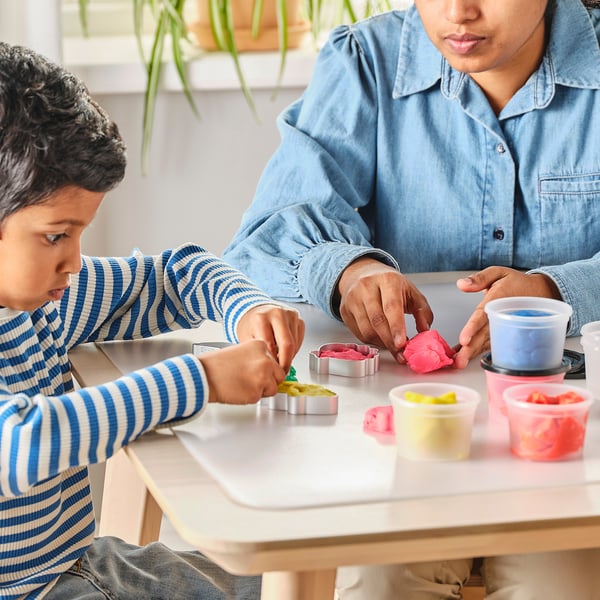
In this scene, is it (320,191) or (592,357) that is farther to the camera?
(320,191)

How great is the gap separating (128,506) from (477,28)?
77 centimetres

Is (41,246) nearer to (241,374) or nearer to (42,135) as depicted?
(42,135)

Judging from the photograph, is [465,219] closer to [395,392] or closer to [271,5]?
[395,392]

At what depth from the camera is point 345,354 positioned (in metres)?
1.15

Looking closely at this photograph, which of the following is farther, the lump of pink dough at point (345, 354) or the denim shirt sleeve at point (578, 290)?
the denim shirt sleeve at point (578, 290)

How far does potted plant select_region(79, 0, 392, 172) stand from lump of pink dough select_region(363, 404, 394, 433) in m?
1.72

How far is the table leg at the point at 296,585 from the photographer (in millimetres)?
806

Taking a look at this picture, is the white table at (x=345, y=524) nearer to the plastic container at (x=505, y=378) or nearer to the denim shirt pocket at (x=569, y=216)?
the plastic container at (x=505, y=378)

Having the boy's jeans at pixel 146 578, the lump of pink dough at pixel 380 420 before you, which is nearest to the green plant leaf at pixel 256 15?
the boy's jeans at pixel 146 578

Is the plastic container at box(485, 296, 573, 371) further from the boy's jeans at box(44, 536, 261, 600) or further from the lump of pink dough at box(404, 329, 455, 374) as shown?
the boy's jeans at box(44, 536, 261, 600)

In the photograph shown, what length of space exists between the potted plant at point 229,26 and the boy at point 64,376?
143cm

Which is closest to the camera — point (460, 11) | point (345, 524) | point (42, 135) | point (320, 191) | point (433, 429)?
point (345, 524)

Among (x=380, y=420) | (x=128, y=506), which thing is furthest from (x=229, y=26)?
(x=380, y=420)

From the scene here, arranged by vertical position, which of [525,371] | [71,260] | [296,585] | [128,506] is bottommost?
[128,506]
